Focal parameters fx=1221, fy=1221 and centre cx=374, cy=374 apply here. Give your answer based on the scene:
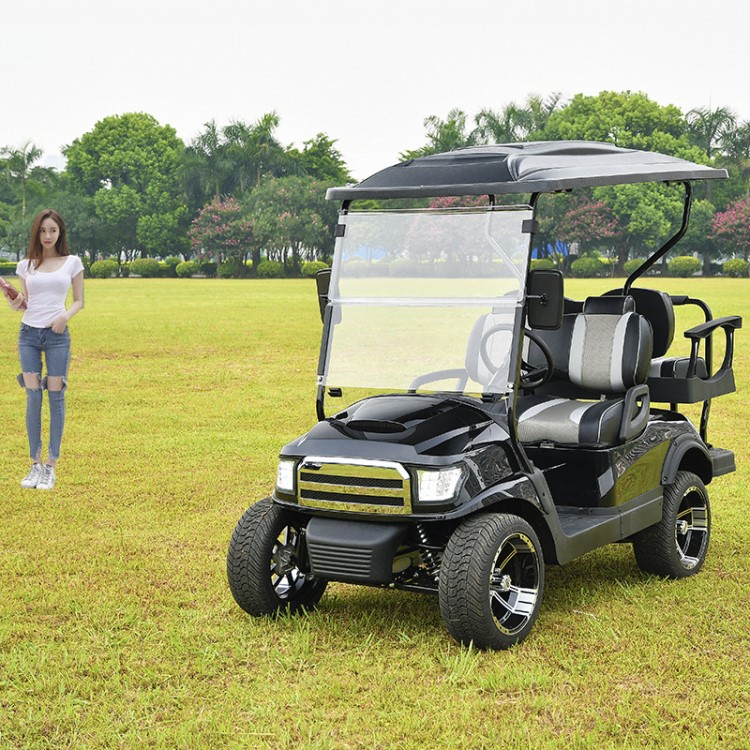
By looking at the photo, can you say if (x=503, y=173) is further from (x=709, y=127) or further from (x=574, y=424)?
(x=709, y=127)

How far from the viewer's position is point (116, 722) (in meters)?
4.04

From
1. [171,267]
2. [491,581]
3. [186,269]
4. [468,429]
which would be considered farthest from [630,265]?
[491,581]

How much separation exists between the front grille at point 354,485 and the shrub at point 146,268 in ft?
220

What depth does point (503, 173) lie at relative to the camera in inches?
190

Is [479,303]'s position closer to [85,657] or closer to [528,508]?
[528,508]

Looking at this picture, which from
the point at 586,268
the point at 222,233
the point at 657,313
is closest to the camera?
the point at 657,313

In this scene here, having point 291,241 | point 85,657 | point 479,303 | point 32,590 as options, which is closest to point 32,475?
point 32,590

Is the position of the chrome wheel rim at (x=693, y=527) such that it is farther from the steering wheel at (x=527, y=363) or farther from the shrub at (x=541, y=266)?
the shrub at (x=541, y=266)

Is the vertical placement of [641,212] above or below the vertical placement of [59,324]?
above

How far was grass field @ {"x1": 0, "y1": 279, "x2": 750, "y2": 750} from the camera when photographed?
3982 mm

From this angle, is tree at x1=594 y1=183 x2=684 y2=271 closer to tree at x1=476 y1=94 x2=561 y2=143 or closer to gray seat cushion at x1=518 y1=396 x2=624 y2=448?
tree at x1=476 y1=94 x2=561 y2=143

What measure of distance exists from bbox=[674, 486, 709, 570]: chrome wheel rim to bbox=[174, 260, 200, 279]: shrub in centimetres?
6543

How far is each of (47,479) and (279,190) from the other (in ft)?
207

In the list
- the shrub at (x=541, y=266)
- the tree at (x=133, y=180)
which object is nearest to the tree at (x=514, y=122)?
the tree at (x=133, y=180)
